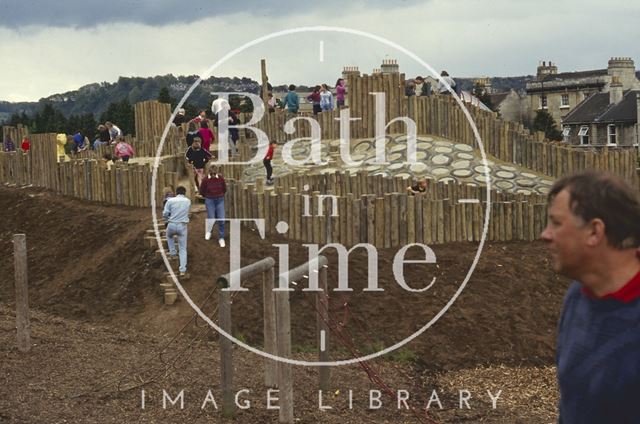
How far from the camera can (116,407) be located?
412 inches

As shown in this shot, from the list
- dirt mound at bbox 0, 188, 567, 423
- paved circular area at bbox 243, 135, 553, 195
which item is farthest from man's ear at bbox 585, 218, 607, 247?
paved circular area at bbox 243, 135, 553, 195

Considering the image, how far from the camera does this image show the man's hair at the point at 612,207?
11.9 feet

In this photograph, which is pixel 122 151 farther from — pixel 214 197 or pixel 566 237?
pixel 566 237

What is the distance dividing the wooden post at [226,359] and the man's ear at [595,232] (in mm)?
7077

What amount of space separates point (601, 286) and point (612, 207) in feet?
1.06

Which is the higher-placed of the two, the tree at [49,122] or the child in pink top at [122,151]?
the tree at [49,122]

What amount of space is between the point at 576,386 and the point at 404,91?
22.5 metres

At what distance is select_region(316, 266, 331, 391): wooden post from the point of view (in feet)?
40.2

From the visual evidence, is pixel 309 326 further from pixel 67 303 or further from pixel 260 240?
pixel 67 303

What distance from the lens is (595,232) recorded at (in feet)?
11.9

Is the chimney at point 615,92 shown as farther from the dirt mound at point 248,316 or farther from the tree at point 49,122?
the dirt mound at point 248,316

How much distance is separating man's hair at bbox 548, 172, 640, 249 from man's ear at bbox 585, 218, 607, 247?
13 millimetres

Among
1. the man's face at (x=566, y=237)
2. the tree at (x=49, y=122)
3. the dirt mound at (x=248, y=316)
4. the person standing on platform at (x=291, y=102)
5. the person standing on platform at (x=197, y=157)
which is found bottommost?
the dirt mound at (x=248, y=316)

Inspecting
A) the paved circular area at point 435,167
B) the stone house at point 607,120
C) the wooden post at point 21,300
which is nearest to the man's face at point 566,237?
the wooden post at point 21,300
